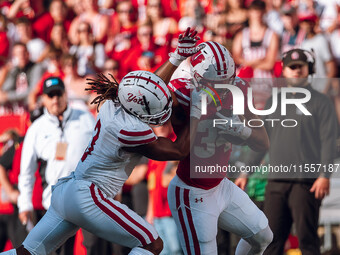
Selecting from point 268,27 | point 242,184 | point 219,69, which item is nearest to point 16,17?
point 268,27

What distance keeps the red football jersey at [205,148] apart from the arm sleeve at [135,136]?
1.26ft

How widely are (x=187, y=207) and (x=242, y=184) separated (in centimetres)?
138

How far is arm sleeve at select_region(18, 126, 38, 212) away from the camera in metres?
7.25

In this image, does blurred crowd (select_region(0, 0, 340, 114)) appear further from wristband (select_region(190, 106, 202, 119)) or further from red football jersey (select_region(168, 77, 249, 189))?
wristband (select_region(190, 106, 202, 119))

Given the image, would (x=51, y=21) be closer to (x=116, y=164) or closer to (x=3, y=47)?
(x=3, y=47)

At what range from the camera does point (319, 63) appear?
28.1 feet

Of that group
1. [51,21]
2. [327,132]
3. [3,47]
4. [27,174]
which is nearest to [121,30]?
[51,21]

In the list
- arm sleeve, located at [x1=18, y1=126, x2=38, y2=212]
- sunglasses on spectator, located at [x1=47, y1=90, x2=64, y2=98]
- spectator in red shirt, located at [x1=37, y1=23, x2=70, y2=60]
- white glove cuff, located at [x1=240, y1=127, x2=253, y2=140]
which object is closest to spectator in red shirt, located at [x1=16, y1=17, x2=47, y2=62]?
spectator in red shirt, located at [x1=37, y1=23, x2=70, y2=60]

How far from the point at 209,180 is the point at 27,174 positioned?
89.4 inches

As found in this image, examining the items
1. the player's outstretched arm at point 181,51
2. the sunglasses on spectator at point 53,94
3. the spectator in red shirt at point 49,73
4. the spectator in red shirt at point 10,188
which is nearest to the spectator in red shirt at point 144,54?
the spectator in red shirt at point 49,73

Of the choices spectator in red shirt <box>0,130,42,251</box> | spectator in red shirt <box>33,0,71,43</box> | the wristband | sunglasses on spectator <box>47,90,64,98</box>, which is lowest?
spectator in red shirt <box>0,130,42,251</box>

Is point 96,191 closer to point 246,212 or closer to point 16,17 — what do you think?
point 246,212

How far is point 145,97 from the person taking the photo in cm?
523

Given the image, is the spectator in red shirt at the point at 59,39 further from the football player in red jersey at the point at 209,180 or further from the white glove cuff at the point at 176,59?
the football player in red jersey at the point at 209,180
